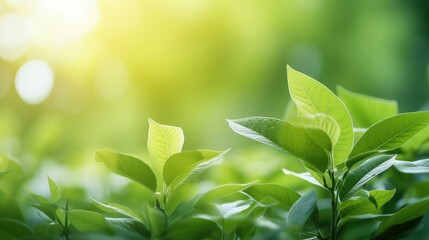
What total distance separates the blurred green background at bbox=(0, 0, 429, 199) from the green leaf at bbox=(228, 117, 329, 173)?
9.14ft

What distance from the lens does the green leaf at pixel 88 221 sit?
0.57 m

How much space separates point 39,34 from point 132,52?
2.25 feet

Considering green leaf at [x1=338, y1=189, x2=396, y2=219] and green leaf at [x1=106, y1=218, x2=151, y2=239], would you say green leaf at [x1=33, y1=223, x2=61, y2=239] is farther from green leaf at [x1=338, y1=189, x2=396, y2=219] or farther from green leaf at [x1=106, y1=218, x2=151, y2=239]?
green leaf at [x1=338, y1=189, x2=396, y2=219]

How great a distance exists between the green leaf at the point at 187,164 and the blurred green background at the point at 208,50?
2.76m

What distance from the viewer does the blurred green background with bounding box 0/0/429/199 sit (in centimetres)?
348

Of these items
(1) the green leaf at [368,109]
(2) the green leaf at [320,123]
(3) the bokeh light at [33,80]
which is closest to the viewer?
(2) the green leaf at [320,123]

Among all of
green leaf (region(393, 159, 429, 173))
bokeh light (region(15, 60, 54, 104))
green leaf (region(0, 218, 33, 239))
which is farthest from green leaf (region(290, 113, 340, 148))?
bokeh light (region(15, 60, 54, 104))

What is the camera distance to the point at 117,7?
12.4ft

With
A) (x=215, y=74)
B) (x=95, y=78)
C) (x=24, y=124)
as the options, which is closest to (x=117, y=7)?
(x=95, y=78)

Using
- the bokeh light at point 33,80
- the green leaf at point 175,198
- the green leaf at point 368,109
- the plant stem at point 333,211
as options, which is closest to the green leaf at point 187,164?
the green leaf at point 175,198

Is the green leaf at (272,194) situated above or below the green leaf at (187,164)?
below

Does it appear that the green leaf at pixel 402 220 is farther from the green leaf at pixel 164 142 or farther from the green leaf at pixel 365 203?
the green leaf at pixel 164 142

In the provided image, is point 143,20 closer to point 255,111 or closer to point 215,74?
point 215,74

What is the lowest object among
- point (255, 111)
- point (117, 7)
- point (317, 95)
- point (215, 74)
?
point (255, 111)
